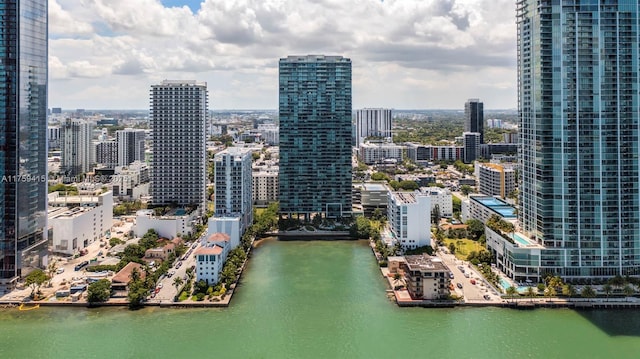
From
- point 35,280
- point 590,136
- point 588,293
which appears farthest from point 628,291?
point 35,280

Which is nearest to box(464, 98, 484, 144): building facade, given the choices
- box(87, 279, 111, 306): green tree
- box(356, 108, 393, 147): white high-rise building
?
box(356, 108, 393, 147): white high-rise building

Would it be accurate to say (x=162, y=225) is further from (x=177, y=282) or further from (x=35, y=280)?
(x=35, y=280)

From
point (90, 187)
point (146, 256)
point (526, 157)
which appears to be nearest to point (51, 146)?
point (90, 187)

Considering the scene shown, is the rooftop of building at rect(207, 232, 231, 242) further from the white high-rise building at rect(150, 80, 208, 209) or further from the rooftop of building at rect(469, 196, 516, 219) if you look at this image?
Answer: the rooftop of building at rect(469, 196, 516, 219)

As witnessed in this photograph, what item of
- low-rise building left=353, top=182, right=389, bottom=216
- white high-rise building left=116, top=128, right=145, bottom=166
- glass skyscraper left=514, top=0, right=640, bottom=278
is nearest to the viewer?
glass skyscraper left=514, top=0, right=640, bottom=278

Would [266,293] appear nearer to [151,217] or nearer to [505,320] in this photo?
[505,320]
